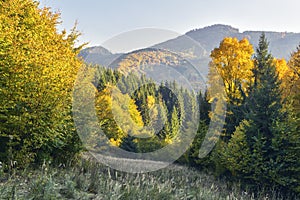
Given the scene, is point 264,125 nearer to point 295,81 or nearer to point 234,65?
point 295,81

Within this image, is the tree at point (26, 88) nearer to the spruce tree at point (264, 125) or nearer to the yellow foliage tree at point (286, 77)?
the spruce tree at point (264, 125)

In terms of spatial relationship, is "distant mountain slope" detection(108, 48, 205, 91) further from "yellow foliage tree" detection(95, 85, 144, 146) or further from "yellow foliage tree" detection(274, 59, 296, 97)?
"yellow foliage tree" detection(95, 85, 144, 146)

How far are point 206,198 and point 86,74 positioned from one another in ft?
29.1

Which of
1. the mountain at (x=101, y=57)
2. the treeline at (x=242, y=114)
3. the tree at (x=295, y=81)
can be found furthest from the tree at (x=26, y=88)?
the tree at (x=295, y=81)

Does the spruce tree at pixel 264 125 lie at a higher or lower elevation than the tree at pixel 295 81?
lower

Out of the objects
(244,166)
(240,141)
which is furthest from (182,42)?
(244,166)

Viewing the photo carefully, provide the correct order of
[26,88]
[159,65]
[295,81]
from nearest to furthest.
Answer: [26,88] → [159,65] → [295,81]

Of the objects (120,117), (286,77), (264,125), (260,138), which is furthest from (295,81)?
(120,117)

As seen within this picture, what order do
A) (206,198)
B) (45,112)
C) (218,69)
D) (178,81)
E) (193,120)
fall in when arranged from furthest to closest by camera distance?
(193,120), (218,69), (178,81), (45,112), (206,198)

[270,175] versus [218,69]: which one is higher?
[218,69]

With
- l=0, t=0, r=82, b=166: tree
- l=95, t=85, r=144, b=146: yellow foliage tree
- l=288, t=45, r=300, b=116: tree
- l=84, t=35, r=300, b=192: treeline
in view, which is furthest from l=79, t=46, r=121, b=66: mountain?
l=95, t=85, r=144, b=146: yellow foliage tree

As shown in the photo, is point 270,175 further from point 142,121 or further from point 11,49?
point 142,121

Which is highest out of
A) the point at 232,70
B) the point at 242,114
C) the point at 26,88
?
the point at 232,70

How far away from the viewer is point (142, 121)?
3659 cm
